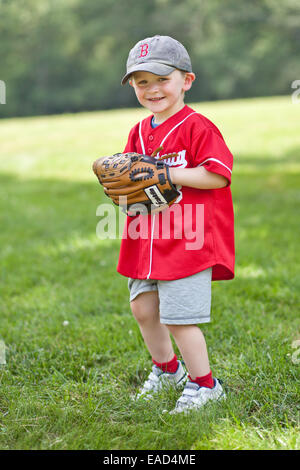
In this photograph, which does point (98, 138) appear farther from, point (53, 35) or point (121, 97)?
point (53, 35)

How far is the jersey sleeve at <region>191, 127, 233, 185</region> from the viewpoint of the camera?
2221 mm

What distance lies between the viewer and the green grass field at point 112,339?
2.23 m

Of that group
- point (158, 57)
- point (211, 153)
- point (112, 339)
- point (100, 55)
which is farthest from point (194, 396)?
point (100, 55)

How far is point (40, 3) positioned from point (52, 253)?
3795cm

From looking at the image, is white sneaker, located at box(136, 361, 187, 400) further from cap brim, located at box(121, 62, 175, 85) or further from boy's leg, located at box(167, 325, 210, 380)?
→ cap brim, located at box(121, 62, 175, 85)

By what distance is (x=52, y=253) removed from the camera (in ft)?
16.9

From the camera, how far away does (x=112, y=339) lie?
3.24 m

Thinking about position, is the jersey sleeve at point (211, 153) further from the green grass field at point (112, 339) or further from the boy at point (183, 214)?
the green grass field at point (112, 339)

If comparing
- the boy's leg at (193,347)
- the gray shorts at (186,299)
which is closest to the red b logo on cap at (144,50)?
the gray shorts at (186,299)

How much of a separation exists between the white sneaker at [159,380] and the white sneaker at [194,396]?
17 centimetres

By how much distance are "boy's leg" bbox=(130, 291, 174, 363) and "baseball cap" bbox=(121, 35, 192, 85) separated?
3.31 feet

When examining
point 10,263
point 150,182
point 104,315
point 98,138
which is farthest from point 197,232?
point 98,138

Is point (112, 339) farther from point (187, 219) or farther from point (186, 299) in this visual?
point (187, 219)

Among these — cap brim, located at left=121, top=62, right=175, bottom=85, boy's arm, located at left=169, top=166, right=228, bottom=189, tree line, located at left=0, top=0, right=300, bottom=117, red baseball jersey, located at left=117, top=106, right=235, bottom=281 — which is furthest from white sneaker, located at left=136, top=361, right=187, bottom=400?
tree line, located at left=0, top=0, right=300, bottom=117
